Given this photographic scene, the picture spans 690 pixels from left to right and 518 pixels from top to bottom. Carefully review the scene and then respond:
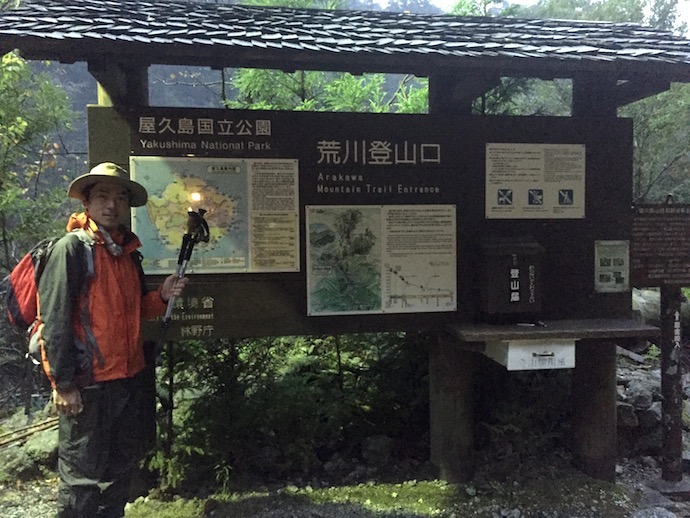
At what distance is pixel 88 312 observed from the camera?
3303 millimetres

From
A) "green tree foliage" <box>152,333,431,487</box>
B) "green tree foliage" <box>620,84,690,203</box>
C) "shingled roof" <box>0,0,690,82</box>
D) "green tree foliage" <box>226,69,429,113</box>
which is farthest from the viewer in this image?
"green tree foliage" <box>620,84,690,203</box>

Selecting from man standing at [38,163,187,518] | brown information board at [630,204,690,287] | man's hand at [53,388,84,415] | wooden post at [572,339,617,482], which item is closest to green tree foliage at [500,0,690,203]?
brown information board at [630,204,690,287]

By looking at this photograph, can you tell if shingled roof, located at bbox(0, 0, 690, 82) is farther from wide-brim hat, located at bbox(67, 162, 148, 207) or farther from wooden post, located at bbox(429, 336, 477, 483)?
wooden post, located at bbox(429, 336, 477, 483)

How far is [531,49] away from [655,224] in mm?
2130

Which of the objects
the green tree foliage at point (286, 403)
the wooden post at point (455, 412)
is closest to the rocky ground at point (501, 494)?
the wooden post at point (455, 412)

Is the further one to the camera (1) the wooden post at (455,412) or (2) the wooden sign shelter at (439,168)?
(1) the wooden post at (455,412)

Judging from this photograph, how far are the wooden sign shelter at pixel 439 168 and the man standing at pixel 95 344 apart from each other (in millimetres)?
754

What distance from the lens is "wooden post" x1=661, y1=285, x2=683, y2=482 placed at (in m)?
5.01

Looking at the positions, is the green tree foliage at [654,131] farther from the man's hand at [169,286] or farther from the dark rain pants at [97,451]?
the dark rain pants at [97,451]

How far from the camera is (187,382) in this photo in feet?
15.8

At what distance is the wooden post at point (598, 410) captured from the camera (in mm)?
4852

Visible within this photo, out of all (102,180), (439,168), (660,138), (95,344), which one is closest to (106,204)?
(102,180)

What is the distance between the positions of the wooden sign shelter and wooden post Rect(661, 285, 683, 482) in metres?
0.62

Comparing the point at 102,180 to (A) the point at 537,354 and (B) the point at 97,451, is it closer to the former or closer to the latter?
(B) the point at 97,451
